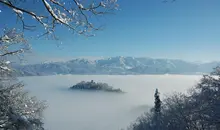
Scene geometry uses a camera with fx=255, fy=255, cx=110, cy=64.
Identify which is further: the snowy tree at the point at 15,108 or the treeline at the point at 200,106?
the treeline at the point at 200,106

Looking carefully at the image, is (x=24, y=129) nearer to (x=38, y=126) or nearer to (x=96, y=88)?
(x=38, y=126)

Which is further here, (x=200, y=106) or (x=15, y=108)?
(x=200, y=106)

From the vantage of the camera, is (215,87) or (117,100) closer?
(215,87)

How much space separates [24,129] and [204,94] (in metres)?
15.2

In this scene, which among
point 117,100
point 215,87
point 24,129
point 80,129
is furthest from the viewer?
point 117,100

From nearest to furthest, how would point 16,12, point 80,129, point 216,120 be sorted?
point 16,12 → point 216,120 → point 80,129

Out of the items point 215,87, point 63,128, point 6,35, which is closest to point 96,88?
point 63,128

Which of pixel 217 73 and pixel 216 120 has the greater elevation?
pixel 217 73

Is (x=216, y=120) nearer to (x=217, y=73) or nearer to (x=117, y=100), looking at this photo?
(x=217, y=73)

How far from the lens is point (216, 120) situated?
782 inches

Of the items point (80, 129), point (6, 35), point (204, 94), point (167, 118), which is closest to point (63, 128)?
point (80, 129)

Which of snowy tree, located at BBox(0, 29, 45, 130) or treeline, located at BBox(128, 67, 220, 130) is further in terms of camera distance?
treeline, located at BBox(128, 67, 220, 130)

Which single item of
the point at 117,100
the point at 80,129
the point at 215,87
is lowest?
the point at 80,129

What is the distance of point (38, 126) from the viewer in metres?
18.5
